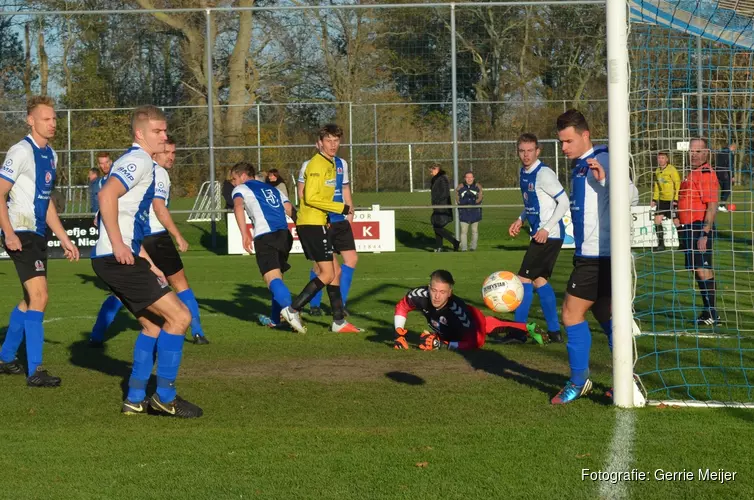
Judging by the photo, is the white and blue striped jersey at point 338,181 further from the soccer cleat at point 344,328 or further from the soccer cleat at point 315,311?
the soccer cleat at point 315,311

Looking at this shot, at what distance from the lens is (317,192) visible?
10305mm

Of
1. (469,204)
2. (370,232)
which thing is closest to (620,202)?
(370,232)

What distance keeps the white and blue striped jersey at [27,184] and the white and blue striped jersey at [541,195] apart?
465 centimetres

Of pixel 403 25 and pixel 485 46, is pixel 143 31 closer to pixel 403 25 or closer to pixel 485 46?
pixel 403 25

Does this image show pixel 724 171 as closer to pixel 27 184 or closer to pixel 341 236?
pixel 341 236

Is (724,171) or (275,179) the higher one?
(275,179)

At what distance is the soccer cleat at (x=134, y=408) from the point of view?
6648 millimetres

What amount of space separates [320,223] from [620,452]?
560cm

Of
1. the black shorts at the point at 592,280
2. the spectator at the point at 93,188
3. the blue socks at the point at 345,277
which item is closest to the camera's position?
the black shorts at the point at 592,280

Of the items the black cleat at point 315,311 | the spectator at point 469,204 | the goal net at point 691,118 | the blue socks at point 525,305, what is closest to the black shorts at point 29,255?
the black cleat at point 315,311

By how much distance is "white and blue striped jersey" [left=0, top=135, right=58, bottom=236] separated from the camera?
7578 millimetres

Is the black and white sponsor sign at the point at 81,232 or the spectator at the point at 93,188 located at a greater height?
the spectator at the point at 93,188

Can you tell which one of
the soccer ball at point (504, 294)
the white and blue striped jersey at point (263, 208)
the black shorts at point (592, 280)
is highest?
the white and blue striped jersey at point (263, 208)

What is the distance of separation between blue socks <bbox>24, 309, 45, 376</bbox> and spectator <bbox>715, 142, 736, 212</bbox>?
6.45 meters
